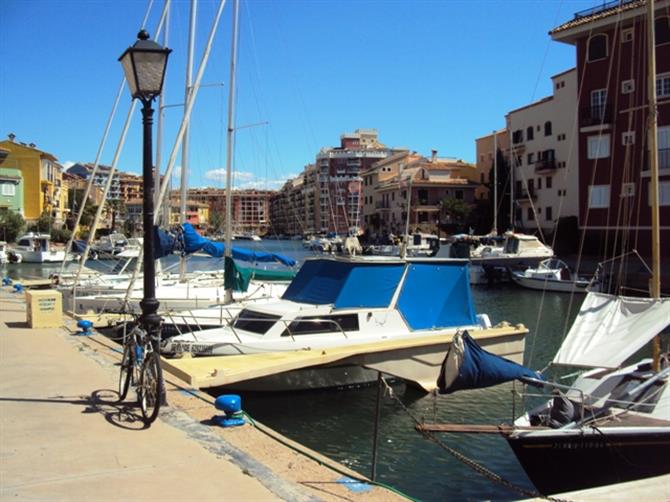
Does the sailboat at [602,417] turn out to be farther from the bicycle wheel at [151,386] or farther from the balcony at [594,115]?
the balcony at [594,115]

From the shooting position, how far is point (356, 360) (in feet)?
44.8

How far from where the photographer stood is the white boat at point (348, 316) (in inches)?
560

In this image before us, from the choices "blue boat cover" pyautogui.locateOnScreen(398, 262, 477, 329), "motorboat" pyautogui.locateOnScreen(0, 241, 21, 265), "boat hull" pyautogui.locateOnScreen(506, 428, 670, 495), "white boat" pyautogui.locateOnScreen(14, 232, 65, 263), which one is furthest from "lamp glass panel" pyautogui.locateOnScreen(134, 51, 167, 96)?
"motorboat" pyautogui.locateOnScreen(0, 241, 21, 265)

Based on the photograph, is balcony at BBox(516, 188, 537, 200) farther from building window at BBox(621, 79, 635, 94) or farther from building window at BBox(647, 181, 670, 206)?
building window at BBox(647, 181, 670, 206)

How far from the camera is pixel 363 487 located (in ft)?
21.0

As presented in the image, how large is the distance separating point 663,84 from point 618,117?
3693mm

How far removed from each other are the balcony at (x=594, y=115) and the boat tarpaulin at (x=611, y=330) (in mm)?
40607

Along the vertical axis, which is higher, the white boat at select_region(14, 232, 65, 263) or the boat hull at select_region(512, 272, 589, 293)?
the white boat at select_region(14, 232, 65, 263)

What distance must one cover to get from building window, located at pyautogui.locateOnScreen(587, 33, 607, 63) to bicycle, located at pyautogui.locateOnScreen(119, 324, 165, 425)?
4816 centimetres

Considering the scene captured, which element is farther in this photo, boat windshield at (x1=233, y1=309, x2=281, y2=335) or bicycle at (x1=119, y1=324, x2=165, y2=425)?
boat windshield at (x1=233, y1=309, x2=281, y2=335)

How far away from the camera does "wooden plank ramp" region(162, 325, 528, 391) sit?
1134 cm

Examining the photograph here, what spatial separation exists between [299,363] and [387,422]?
7.38 ft

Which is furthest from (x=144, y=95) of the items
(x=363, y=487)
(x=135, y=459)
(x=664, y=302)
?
(x=664, y=302)

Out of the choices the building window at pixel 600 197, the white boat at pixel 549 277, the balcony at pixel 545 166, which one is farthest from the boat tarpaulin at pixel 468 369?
the balcony at pixel 545 166
